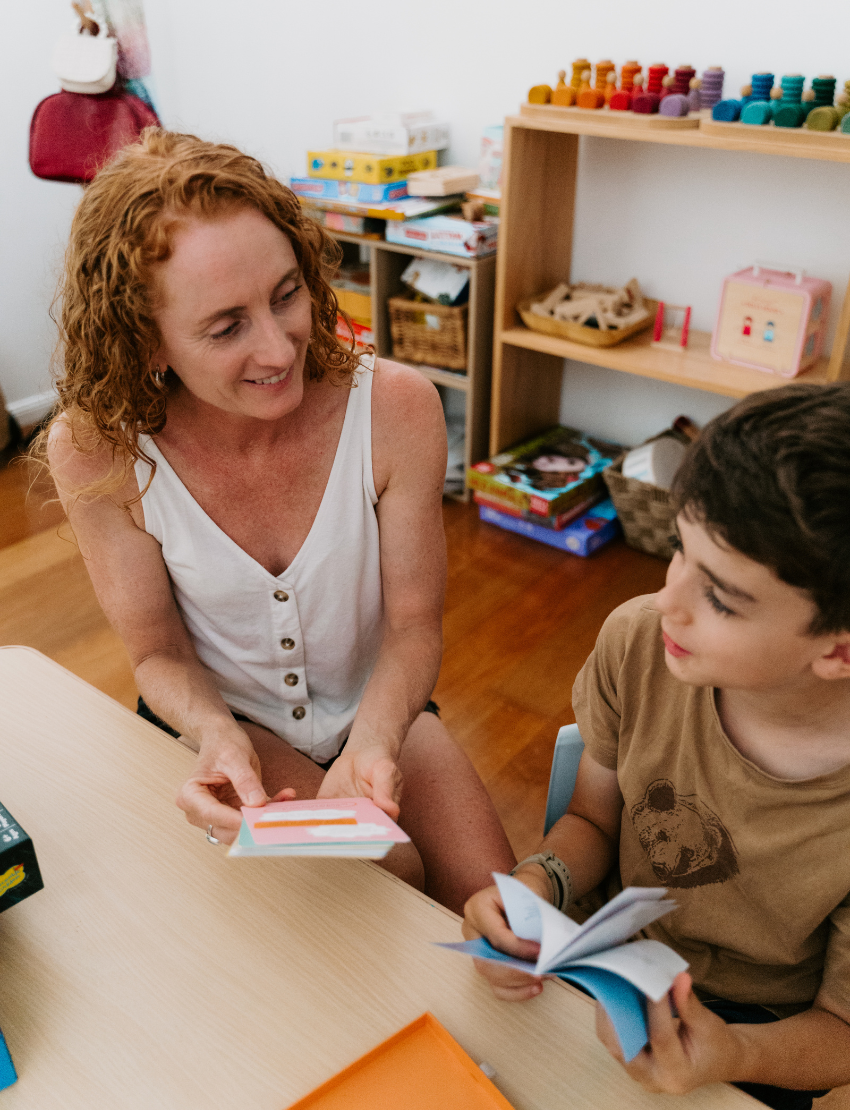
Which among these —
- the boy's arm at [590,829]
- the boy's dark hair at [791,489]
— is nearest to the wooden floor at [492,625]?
the boy's arm at [590,829]

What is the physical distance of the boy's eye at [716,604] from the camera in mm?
726

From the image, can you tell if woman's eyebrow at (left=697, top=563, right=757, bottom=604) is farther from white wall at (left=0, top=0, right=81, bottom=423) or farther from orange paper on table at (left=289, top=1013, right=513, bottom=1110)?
white wall at (left=0, top=0, right=81, bottom=423)

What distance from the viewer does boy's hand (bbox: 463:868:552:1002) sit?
0.68m

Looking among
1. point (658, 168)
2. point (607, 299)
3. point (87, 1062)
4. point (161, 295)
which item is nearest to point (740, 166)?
point (658, 168)

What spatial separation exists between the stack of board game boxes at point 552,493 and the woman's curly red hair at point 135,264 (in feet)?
5.18

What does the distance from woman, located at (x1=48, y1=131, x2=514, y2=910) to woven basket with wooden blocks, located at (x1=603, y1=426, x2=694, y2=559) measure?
1.41m

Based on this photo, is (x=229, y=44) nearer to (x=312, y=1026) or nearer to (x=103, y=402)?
(x=103, y=402)

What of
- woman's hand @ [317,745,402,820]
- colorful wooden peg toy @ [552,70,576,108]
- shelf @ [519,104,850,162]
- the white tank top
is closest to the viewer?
woman's hand @ [317,745,402,820]

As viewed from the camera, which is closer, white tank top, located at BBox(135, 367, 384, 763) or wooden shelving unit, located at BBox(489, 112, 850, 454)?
white tank top, located at BBox(135, 367, 384, 763)

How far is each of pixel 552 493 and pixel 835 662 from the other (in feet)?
6.39

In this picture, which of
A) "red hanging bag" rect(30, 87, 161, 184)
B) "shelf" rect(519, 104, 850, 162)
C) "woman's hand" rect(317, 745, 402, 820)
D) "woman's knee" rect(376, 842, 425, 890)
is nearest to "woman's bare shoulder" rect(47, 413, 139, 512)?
"woman's hand" rect(317, 745, 402, 820)

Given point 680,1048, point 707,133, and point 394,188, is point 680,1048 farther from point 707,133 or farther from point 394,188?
point 394,188

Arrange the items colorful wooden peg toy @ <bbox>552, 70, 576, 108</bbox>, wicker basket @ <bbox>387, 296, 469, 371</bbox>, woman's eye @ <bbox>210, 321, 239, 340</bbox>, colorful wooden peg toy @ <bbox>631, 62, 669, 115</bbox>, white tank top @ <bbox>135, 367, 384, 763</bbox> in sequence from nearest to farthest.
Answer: woman's eye @ <bbox>210, 321, 239, 340</bbox> < white tank top @ <bbox>135, 367, 384, 763</bbox> < colorful wooden peg toy @ <bbox>631, 62, 669, 115</bbox> < colorful wooden peg toy @ <bbox>552, 70, 576, 108</bbox> < wicker basket @ <bbox>387, 296, 469, 371</bbox>

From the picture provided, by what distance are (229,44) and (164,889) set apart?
338 centimetres
